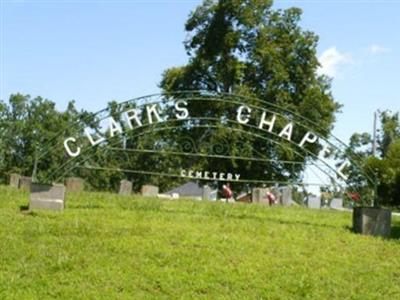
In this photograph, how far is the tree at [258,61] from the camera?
32.4 metres

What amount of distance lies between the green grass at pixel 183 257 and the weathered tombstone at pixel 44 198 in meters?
0.27

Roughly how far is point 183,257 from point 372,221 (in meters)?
4.58

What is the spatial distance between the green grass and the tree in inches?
789

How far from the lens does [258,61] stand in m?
32.8

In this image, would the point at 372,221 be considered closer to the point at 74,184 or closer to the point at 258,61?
the point at 74,184

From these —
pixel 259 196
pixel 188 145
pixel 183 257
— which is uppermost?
pixel 188 145

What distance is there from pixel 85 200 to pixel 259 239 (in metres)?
4.98

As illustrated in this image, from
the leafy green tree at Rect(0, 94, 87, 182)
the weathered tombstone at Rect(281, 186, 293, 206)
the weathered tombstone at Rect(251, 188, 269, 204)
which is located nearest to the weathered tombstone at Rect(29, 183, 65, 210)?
the weathered tombstone at Rect(251, 188, 269, 204)

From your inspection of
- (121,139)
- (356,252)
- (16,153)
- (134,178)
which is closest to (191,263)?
(356,252)

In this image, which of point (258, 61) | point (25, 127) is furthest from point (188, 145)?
point (25, 127)

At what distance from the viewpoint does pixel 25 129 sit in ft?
198

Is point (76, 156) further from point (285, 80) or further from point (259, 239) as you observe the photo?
point (285, 80)

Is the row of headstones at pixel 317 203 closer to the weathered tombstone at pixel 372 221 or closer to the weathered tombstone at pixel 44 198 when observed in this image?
the weathered tombstone at pixel 372 221

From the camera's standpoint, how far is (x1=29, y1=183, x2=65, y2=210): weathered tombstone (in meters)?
12.2
